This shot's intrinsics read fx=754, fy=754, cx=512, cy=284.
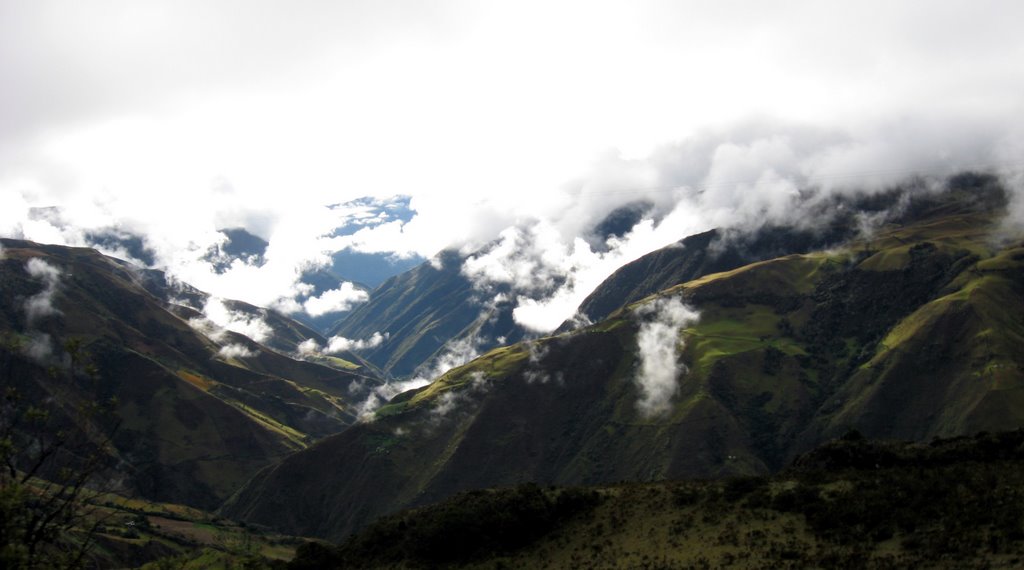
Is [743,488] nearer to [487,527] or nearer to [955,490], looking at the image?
[955,490]

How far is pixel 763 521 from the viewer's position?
79.7 metres

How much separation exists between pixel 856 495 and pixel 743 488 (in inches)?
583

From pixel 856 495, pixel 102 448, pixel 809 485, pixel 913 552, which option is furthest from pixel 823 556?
pixel 102 448

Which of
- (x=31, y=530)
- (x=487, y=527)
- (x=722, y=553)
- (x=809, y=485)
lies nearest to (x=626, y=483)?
(x=487, y=527)

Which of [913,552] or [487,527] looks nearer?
[913,552]

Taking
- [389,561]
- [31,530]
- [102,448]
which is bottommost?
[389,561]

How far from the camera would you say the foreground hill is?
64.4m

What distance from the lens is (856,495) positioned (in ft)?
257

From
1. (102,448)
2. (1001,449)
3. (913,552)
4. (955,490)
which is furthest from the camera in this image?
(1001,449)

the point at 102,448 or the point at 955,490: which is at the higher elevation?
the point at 102,448

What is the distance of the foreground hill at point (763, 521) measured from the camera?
6444cm

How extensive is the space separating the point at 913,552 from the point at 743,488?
29051mm

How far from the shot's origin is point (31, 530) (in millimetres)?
33594

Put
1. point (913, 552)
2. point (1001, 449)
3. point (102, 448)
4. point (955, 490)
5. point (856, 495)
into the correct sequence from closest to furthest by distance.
Result: 1. point (102, 448)
2. point (913, 552)
3. point (955, 490)
4. point (856, 495)
5. point (1001, 449)
